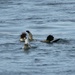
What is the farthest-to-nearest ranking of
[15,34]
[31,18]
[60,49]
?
[31,18] < [15,34] < [60,49]

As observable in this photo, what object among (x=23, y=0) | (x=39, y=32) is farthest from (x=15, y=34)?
(x=23, y=0)

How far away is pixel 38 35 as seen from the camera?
31.2 metres

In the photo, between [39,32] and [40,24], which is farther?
[40,24]

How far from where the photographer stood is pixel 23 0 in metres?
48.1

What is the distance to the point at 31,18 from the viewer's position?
37.8 meters

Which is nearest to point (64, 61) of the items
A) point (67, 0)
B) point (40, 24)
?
point (40, 24)

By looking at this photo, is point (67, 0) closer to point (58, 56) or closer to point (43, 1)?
point (43, 1)

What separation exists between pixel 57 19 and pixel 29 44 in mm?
9538

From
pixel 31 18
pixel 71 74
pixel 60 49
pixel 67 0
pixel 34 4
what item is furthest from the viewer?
pixel 67 0

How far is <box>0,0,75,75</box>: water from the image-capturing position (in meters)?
24.4

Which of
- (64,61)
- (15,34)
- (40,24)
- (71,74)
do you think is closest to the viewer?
(71,74)

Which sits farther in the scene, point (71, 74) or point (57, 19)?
point (57, 19)

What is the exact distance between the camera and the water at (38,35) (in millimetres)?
24391

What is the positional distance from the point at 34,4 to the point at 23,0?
3223mm
